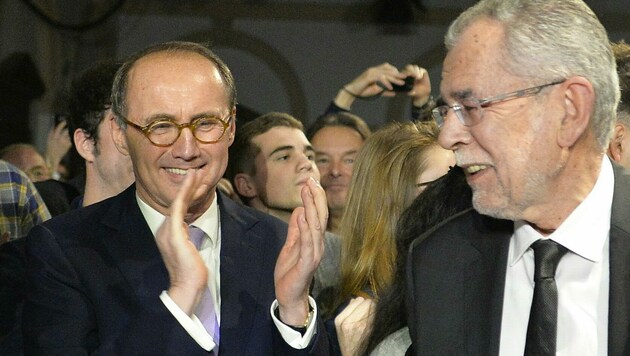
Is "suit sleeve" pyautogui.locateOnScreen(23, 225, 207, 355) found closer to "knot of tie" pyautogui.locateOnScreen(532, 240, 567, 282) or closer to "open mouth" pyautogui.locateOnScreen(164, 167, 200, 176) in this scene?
"open mouth" pyautogui.locateOnScreen(164, 167, 200, 176)

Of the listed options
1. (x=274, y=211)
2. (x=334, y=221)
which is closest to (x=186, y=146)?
(x=274, y=211)

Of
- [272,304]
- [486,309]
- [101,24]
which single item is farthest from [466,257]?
[101,24]

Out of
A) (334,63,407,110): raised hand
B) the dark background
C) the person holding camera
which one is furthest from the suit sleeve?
the dark background

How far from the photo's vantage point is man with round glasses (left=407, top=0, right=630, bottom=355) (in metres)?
1.71

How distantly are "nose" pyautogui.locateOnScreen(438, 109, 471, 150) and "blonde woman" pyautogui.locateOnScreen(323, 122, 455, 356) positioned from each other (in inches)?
25.1

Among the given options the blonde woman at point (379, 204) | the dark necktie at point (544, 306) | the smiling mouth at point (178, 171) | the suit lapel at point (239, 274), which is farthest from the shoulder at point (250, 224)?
the dark necktie at point (544, 306)

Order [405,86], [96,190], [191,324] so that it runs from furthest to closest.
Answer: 1. [405,86]
2. [96,190]
3. [191,324]

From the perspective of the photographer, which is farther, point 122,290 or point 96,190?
point 96,190

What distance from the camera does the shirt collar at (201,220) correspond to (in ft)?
7.04

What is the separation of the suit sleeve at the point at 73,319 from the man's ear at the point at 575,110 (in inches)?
29.5

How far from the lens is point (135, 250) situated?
2084 millimetres

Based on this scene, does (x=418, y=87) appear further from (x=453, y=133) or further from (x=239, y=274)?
(x=453, y=133)

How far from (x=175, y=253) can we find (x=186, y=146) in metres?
0.31

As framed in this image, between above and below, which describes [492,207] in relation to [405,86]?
above
